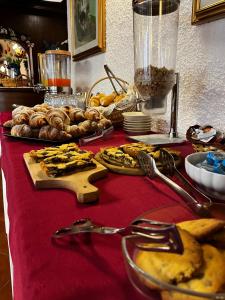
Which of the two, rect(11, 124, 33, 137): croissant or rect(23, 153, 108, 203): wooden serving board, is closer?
rect(23, 153, 108, 203): wooden serving board

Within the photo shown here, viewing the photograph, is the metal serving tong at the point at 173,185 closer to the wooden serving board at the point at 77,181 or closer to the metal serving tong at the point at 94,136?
the wooden serving board at the point at 77,181

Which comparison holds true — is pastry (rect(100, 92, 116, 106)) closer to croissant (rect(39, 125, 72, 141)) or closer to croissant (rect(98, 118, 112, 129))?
croissant (rect(98, 118, 112, 129))

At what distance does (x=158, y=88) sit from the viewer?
0.70m

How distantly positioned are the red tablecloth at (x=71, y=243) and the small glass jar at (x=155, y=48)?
12.3 inches

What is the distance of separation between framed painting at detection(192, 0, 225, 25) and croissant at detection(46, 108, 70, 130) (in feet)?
1.56

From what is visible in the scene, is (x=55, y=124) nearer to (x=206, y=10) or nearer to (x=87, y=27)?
(x=206, y=10)

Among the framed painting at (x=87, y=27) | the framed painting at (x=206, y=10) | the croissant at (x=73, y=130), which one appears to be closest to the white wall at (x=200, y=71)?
the framed painting at (x=206, y=10)

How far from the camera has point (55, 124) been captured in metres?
0.74

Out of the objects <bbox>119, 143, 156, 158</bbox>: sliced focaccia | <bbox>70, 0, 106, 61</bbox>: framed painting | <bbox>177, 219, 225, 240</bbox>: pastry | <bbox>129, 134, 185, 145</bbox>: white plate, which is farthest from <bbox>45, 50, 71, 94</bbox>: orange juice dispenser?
<bbox>177, 219, 225, 240</bbox>: pastry

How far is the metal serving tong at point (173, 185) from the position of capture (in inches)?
11.4

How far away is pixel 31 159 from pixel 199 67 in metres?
0.55

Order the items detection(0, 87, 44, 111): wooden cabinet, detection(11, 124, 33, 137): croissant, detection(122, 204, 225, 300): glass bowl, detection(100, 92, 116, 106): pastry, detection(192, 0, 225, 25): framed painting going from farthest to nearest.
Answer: detection(0, 87, 44, 111): wooden cabinet → detection(100, 92, 116, 106): pastry → detection(11, 124, 33, 137): croissant → detection(192, 0, 225, 25): framed painting → detection(122, 204, 225, 300): glass bowl

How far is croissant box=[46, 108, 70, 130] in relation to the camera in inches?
29.3

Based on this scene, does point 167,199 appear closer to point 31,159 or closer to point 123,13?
point 31,159
